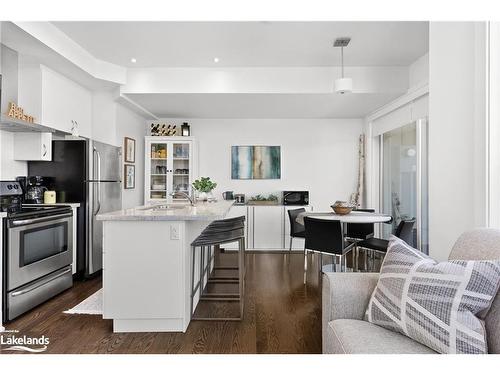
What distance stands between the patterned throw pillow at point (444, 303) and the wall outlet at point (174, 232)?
4.78ft

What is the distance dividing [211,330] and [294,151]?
3.85 m

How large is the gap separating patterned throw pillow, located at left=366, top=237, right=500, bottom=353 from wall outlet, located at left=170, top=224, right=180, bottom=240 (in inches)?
57.4

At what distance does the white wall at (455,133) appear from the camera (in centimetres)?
185

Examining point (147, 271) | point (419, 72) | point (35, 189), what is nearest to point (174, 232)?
point (147, 271)

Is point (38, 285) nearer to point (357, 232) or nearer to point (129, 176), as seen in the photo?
point (129, 176)

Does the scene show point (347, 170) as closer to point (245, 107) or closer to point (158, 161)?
point (245, 107)

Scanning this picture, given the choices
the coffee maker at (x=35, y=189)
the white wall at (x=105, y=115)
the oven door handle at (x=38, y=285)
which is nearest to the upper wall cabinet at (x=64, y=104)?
the white wall at (x=105, y=115)

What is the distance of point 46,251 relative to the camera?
2918 mm

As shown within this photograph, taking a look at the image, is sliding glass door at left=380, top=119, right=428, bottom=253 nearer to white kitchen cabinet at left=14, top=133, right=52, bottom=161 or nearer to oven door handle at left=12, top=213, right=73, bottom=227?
oven door handle at left=12, top=213, right=73, bottom=227

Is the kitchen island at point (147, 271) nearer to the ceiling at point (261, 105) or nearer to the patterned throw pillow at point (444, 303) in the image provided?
the patterned throw pillow at point (444, 303)

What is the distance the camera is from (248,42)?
10.8 feet

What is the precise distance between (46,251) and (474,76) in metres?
3.68

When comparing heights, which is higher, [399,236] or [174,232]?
[174,232]
